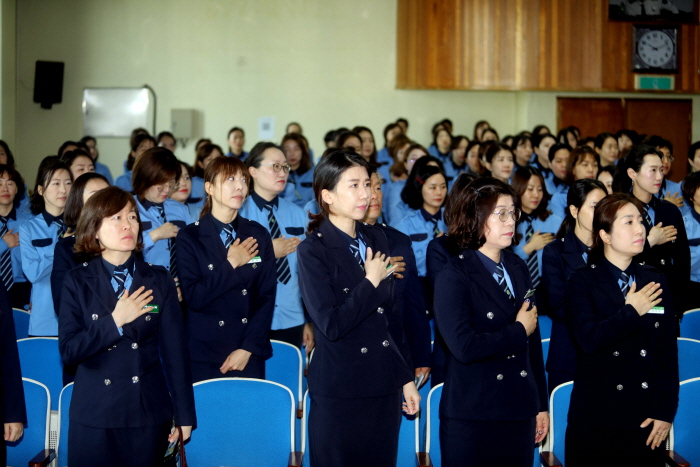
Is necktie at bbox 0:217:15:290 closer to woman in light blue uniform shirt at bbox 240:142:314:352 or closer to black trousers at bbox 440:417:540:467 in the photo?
woman in light blue uniform shirt at bbox 240:142:314:352

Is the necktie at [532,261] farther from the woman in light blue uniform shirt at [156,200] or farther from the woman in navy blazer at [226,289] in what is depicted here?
the woman in light blue uniform shirt at [156,200]

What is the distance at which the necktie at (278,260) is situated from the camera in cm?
402

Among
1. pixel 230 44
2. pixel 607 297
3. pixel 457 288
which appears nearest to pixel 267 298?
pixel 457 288

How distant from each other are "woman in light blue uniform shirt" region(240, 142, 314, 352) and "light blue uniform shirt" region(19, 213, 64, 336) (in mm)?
1019

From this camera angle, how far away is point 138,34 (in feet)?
32.3

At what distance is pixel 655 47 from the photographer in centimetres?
956

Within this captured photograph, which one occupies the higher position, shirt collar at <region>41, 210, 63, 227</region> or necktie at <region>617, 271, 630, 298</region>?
shirt collar at <region>41, 210, 63, 227</region>

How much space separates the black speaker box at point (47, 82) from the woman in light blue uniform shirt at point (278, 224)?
21.6 feet

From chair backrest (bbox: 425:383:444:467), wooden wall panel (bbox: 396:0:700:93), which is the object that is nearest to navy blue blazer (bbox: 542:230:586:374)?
chair backrest (bbox: 425:383:444:467)

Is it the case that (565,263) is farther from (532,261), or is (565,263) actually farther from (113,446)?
(113,446)

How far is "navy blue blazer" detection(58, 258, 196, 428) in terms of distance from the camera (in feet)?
7.88

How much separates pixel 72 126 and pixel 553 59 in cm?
628

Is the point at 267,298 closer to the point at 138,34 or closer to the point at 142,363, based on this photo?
the point at 142,363

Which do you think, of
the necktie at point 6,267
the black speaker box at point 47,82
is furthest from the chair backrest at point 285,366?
the black speaker box at point 47,82
